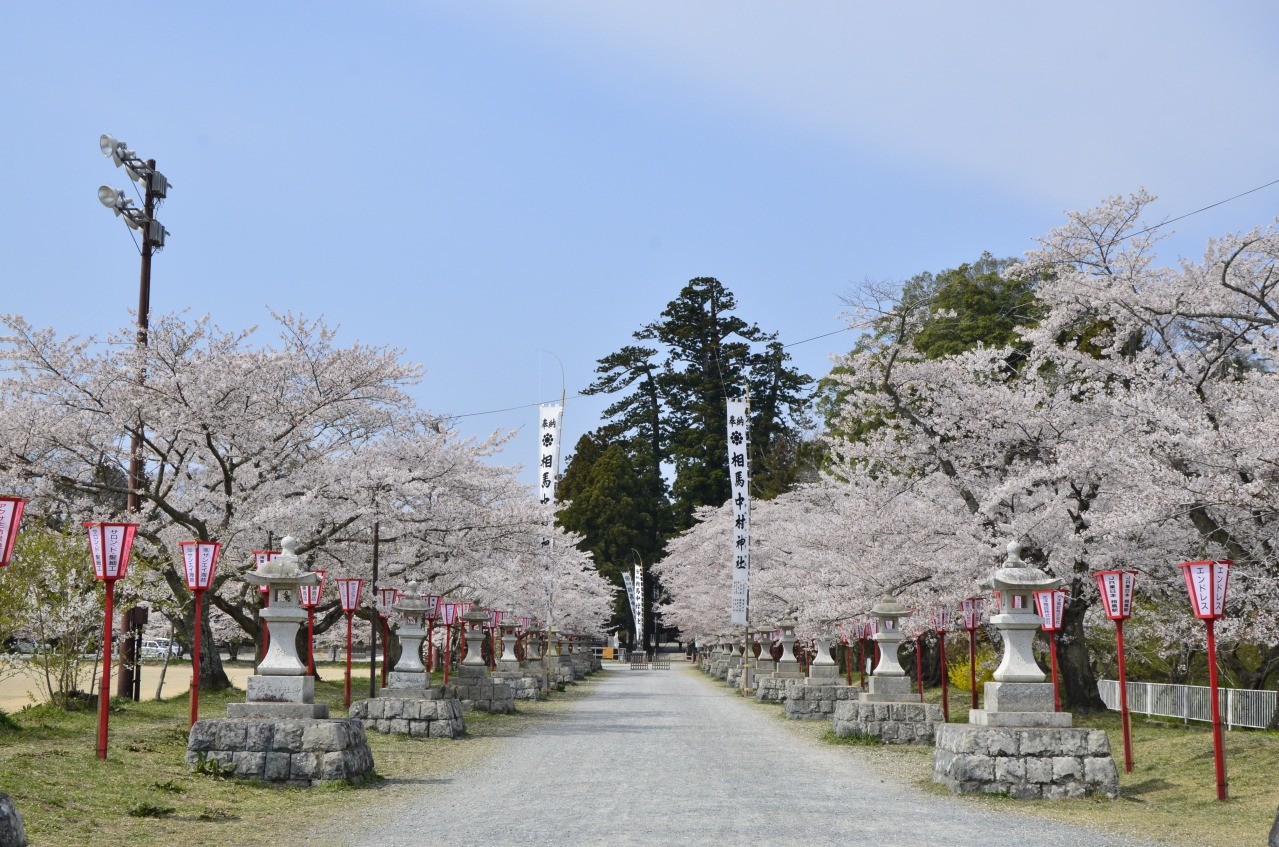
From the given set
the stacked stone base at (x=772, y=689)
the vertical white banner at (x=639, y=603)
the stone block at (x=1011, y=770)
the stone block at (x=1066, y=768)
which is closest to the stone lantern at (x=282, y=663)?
the stone block at (x=1011, y=770)

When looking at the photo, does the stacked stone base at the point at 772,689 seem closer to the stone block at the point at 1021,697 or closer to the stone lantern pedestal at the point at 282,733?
the stone block at the point at 1021,697

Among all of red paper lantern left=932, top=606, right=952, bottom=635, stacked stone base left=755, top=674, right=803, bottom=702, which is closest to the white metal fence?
red paper lantern left=932, top=606, right=952, bottom=635

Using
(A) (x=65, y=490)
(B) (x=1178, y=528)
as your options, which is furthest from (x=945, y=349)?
(A) (x=65, y=490)

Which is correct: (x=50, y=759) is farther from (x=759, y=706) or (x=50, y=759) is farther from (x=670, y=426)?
(x=670, y=426)

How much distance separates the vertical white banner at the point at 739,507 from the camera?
2806 centimetres

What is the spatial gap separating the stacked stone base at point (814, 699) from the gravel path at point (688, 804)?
483 centimetres

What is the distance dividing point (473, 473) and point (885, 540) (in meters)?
8.32

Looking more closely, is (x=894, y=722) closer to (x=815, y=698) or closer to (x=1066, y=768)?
(x=815, y=698)

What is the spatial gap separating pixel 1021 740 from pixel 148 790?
803 centimetres

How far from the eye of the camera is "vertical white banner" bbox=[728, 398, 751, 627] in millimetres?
28062

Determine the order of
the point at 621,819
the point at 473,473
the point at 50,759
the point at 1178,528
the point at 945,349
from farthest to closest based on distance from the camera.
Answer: the point at 945,349 < the point at 473,473 < the point at 1178,528 < the point at 50,759 < the point at 621,819

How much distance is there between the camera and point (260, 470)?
704 inches

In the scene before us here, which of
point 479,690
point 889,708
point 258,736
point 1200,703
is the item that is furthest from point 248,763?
point 1200,703

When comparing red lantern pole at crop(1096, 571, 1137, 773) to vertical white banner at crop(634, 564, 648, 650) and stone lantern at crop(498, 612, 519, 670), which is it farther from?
vertical white banner at crop(634, 564, 648, 650)
